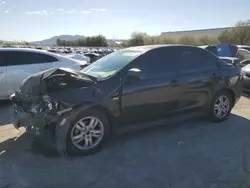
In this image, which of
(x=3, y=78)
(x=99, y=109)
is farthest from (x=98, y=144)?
(x=3, y=78)

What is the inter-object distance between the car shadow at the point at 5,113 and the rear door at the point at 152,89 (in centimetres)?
284

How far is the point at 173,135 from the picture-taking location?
5027 millimetres

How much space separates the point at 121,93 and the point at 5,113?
11.5 feet

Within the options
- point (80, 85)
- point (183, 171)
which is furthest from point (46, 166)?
point (183, 171)

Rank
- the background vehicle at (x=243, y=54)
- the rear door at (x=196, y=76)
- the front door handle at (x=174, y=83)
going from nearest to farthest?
1. the front door handle at (x=174, y=83)
2. the rear door at (x=196, y=76)
3. the background vehicle at (x=243, y=54)

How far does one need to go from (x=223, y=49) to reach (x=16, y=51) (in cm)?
1385

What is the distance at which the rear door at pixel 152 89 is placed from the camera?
4.45 metres

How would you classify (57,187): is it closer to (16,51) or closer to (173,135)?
(173,135)

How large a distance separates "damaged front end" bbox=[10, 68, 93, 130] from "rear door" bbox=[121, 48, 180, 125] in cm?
75

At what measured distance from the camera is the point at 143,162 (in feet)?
12.9

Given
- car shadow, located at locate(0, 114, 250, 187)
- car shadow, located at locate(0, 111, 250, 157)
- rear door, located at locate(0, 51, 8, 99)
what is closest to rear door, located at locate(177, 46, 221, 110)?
car shadow, located at locate(0, 111, 250, 157)

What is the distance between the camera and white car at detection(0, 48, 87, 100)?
6859 millimetres

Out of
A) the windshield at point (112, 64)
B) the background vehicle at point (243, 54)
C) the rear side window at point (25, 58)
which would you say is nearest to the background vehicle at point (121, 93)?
the windshield at point (112, 64)

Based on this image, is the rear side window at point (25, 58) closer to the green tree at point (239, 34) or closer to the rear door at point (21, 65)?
the rear door at point (21, 65)
